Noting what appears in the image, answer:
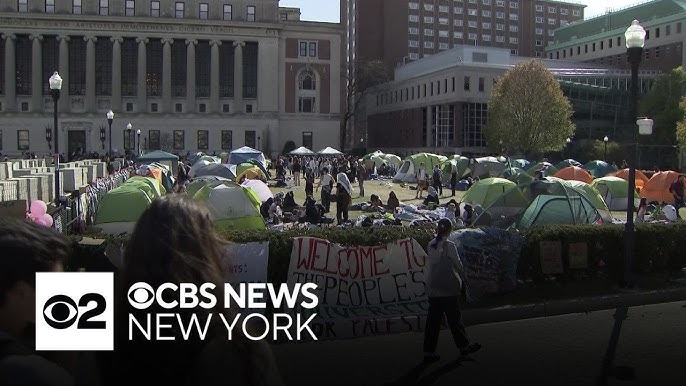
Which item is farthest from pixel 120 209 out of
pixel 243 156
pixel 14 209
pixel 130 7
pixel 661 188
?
pixel 130 7

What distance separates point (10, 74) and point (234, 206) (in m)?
75.6

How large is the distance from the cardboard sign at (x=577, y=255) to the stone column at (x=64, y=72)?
A: 7944 centimetres

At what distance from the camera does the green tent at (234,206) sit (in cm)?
1758

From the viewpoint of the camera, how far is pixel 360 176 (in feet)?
112

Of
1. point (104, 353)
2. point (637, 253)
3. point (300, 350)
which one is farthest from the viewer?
point (637, 253)

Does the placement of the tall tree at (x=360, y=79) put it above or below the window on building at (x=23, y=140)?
above

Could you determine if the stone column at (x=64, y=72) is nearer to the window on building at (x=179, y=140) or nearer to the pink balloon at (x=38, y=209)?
the window on building at (x=179, y=140)

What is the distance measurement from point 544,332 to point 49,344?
9.42 m

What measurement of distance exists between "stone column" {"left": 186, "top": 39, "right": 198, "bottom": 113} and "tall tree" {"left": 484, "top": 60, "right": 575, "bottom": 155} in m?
42.0

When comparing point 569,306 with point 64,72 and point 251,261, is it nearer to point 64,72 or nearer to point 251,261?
point 251,261

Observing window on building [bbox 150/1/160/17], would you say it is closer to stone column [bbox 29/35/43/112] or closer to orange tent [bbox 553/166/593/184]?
stone column [bbox 29/35/43/112]

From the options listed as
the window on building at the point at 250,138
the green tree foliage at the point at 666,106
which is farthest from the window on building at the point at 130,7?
the green tree foliage at the point at 666,106

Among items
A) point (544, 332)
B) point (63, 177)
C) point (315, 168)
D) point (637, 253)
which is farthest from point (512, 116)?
point (544, 332)

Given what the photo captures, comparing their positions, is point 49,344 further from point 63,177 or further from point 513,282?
point 63,177
